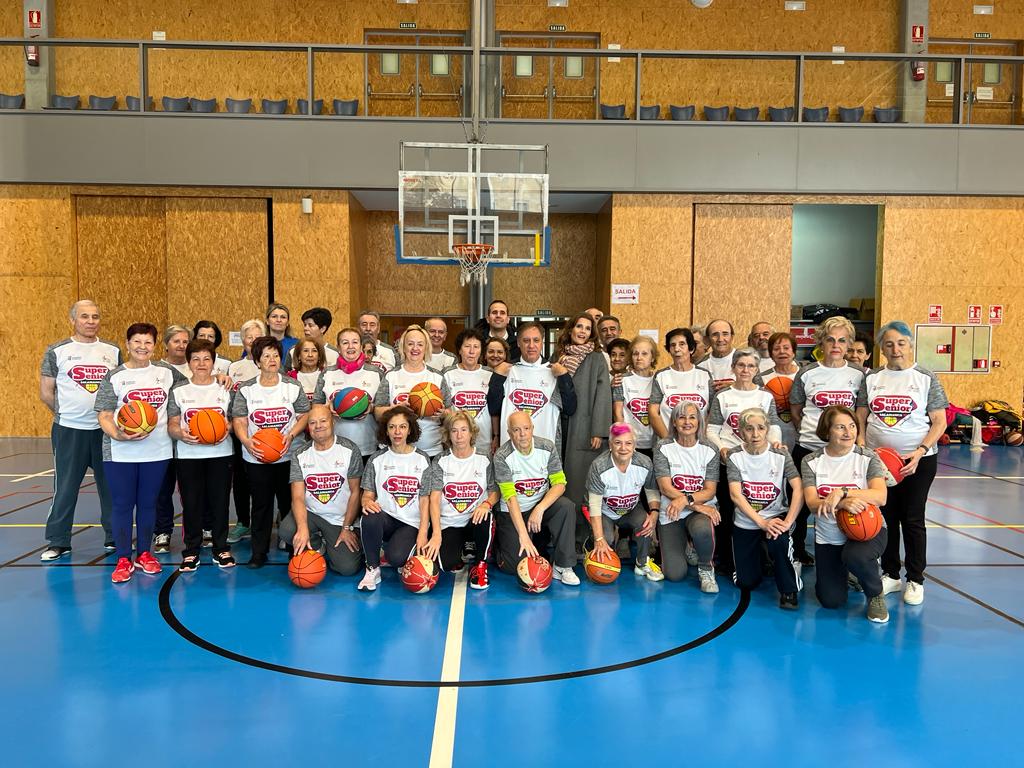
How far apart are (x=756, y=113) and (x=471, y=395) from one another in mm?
9312

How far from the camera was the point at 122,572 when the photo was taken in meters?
4.95

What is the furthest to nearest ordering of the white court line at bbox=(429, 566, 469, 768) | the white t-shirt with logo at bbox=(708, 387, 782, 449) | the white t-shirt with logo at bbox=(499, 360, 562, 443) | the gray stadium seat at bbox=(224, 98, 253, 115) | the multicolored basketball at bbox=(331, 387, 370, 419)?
1. the gray stadium seat at bbox=(224, 98, 253, 115)
2. the white t-shirt with logo at bbox=(499, 360, 562, 443)
3. the multicolored basketball at bbox=(331, 387, 370, 419)
4. the white t-shirt with logo at bbox=(708, 387, 782, 449)
5. the white court line at bbox=(429, 566, 469, 768)

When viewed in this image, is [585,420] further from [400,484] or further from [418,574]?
[418,574]

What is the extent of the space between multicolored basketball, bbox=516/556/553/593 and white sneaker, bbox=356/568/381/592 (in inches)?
38.5

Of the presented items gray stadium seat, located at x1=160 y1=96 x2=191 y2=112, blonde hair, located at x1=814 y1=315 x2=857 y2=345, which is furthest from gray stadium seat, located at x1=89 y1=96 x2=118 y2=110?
blonde hair, located at x1=814 y1=315 x2=857 y2=345

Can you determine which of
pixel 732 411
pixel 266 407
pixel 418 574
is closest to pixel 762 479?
pixel 732 411

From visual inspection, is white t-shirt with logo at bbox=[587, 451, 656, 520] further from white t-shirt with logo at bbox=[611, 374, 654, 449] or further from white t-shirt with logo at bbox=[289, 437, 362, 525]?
white t-shirt with logo at bbox=[289, 437, 362, 525]

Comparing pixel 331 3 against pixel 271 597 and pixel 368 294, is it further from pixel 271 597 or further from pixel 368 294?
pixel 271 597

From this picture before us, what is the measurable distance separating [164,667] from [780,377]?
4.78 m

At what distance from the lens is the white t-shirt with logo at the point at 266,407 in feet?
17.0

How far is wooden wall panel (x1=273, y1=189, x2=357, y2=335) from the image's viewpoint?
11508 mm

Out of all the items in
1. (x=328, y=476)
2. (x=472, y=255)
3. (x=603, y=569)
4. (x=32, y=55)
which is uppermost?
(x=32, y=55)

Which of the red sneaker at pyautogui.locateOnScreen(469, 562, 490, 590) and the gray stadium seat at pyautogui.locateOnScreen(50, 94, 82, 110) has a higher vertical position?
the gray stadium seat at pyautogui.locateOnScreen(50, 94, 82, 110)

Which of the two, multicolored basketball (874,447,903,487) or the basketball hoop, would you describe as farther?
the basketball hoop
